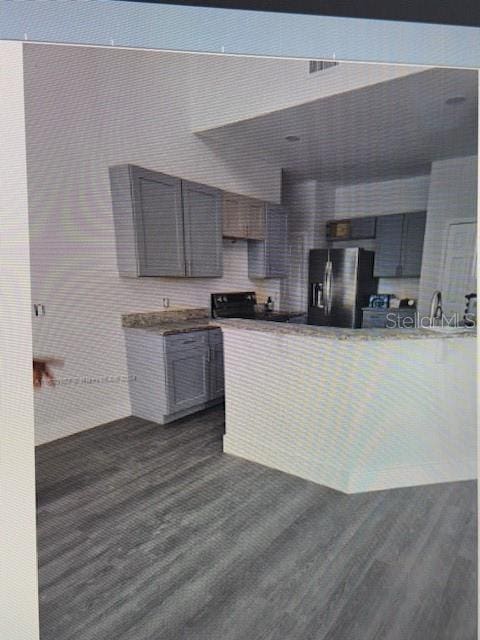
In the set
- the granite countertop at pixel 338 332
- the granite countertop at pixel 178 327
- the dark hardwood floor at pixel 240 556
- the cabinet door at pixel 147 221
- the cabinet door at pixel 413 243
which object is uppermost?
the cabinet door at pixel 147 221

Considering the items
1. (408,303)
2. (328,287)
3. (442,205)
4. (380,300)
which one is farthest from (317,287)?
(442,205)

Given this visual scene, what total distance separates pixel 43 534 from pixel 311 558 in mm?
823

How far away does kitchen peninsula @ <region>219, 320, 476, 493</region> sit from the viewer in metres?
1.40

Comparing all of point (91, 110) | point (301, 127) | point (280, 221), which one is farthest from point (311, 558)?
point (280, 221)

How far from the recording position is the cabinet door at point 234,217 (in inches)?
104

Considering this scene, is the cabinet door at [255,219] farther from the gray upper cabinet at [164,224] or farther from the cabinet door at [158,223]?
the cabinet door at [158,223]

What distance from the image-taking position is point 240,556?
3.99 ft

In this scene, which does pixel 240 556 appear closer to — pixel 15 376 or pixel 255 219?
pixel 15 376

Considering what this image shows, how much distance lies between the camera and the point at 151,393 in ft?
7.49

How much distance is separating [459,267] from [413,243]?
2.36 feet

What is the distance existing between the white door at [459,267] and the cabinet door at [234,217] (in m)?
1.81

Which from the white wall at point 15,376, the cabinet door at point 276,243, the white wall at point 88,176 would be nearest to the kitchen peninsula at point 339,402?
the white wall at point 88,176

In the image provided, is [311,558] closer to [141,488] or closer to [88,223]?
[141,488]

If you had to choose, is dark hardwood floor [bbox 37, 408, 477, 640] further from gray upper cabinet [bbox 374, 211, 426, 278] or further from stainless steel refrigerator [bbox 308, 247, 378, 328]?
stainless steel refrigerator [bbox 308, 247, 378, 328]
